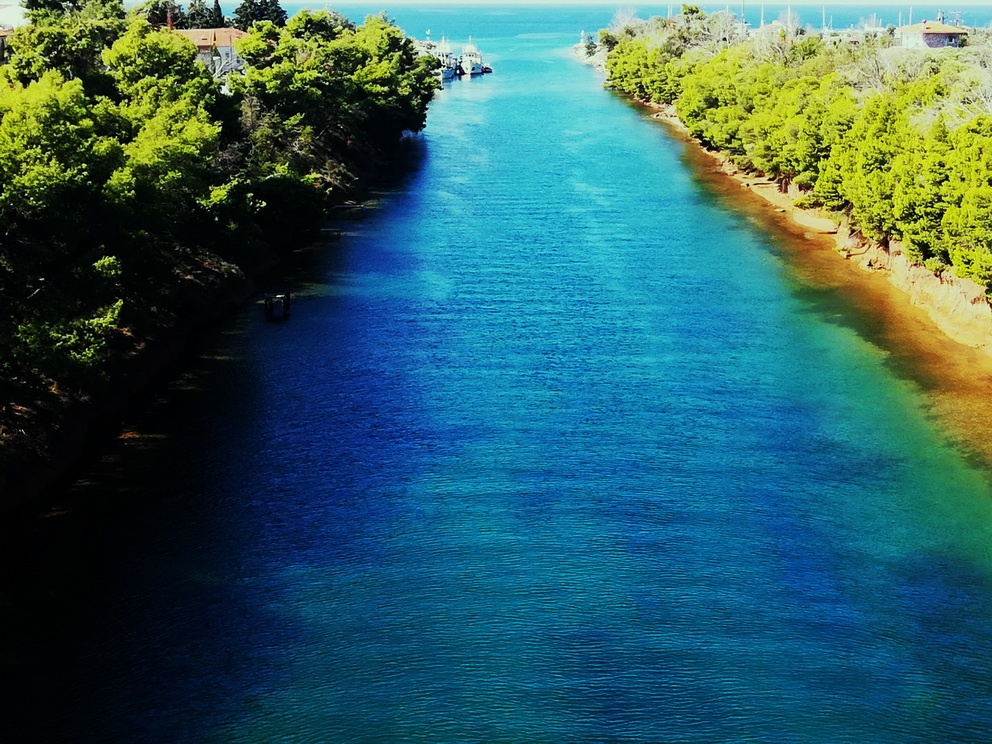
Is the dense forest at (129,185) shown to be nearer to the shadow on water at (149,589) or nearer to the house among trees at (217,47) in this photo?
the shadow on water at (149,589)

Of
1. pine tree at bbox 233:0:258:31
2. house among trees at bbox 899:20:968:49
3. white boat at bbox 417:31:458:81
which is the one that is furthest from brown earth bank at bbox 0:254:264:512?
white boat at bbox 417:31:458:81

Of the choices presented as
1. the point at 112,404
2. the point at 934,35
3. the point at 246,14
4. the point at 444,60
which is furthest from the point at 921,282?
the point at 444,60

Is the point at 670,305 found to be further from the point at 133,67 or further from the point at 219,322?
the point at 133,67

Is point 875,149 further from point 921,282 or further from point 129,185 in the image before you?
point 129,185

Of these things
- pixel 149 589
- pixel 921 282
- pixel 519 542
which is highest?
pixel 921 282

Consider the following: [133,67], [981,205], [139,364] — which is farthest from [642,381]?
[133,67]

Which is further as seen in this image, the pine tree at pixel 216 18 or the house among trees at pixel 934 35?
the house among trees at pixel 934 35

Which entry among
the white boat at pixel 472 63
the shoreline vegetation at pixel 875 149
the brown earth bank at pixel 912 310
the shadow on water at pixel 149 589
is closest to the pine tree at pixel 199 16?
the shoreline vegetation at pixel 875 149
